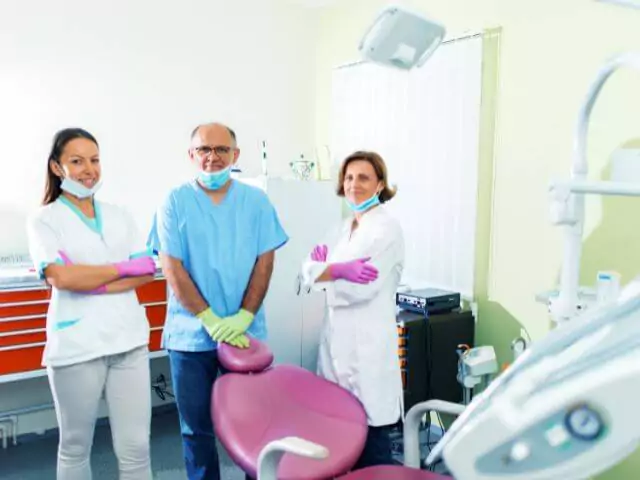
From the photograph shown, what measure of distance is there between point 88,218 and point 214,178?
17.3 inches

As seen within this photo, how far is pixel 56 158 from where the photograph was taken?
5.96ft

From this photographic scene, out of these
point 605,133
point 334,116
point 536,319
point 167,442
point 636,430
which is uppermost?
point 334,116

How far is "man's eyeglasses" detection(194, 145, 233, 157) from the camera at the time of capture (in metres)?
1.98

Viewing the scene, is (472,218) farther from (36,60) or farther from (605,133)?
(36,60)

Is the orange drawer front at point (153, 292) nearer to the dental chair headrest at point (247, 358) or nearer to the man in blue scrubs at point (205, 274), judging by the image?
the man in blue scrubs at point (205, 274)

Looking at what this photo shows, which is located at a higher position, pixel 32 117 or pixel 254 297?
pixel 32 117

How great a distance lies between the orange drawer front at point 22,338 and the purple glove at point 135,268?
1.10 metres

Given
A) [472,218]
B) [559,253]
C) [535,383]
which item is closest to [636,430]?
[535,383]

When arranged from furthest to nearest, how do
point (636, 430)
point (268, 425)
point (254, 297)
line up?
point (254, 297), point (268, 425), point (636, 430)

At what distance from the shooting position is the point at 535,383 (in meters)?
0.46

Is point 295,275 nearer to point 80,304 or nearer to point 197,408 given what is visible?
point 197,408

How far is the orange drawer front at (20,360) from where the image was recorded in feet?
8.31

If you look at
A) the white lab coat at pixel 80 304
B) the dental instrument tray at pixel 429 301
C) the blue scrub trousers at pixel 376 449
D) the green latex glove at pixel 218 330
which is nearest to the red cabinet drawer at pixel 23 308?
the white lab coat at pixel 80 304

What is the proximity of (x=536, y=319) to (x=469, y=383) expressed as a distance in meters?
0.50
